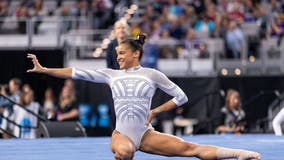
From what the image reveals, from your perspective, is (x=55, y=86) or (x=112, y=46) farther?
(x=55, y=86)

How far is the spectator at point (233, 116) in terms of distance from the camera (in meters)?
17.2

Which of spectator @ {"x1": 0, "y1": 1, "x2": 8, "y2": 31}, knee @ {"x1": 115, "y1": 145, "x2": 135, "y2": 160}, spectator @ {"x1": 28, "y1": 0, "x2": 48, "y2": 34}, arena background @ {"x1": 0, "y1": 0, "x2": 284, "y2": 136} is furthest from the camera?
spectator @ {"x1": 0, "y1": 1, "x2": 8, "y2": 31}

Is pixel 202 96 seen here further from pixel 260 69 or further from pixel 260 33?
pixel 260 33

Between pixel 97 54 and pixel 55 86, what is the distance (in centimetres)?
106

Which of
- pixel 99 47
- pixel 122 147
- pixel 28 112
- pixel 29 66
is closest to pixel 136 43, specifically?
pixel 122 147

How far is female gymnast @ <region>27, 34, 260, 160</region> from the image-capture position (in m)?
10.0

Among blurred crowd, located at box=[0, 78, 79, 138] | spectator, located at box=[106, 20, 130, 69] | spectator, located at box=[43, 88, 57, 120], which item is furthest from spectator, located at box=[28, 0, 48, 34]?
spectator, located at box=[106, 20, 130, 69]

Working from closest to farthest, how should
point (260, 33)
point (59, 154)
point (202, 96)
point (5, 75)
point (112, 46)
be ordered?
point (59, 154) < point (112, 46) < point (202, 96) < point (5, 75) < point (260, 33)

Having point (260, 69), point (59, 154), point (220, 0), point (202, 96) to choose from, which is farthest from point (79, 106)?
point (59, 154)

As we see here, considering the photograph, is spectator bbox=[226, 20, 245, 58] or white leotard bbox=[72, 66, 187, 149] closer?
white leotard bbox=[72, 66, 187, 149]

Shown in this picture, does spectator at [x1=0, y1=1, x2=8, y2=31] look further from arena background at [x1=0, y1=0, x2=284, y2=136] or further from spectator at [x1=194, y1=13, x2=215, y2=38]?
spectator at [x1=194, y1=13, x2=215, y2=38]

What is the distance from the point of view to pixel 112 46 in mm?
13469

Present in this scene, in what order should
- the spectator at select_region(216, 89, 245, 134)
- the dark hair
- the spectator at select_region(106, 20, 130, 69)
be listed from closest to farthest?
the dark hair → the spectator at select_region(106, 20, 130, 69) → the spectator at select_region(216, 89, 245, 134)

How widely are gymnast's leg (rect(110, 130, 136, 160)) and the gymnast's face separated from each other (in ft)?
2.33
